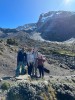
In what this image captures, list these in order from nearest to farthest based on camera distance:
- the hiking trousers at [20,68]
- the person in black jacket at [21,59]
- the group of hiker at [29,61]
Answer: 1. the group of hiker at [29,61]
2. the person in black jacket at [21,59]
3. the hiking trousers at [20,68]

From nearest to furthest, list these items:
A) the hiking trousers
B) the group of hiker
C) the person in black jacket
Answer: the group of hiker, the person in black jacket, the hiking trousers

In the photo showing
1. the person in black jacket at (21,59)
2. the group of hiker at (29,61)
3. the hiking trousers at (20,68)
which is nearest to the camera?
the group of hiker at (29,61)

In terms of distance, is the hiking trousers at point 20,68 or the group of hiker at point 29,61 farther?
the hiking trousers at point 20,68

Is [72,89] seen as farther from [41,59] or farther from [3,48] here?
[3,48]

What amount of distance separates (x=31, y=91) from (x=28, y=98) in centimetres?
59

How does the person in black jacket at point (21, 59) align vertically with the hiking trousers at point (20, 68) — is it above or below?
above

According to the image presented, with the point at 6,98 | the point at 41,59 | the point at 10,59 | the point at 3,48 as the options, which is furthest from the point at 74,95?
the point at 3,48

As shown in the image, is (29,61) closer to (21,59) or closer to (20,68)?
(21,59)

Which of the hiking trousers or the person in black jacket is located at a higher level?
the person in black jacket

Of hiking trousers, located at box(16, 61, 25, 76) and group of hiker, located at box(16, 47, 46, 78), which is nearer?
group of hiker, located at box(16, 47, 46, 78)

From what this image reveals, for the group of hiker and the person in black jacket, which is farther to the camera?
the person in black jacket

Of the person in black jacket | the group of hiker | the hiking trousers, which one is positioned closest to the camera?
the group of hiker

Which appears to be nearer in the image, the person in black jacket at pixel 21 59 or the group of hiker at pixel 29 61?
the group of hiker at pixel 29 61

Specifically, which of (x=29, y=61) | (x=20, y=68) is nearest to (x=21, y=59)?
(x=29, y=61)
